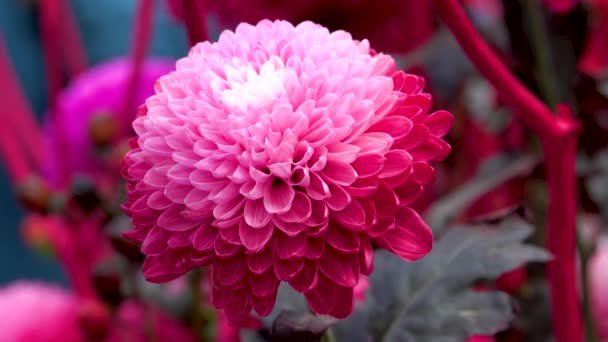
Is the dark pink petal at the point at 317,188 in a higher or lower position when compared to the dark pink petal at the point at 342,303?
higher

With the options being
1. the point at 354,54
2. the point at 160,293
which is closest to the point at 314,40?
the point at 354,54

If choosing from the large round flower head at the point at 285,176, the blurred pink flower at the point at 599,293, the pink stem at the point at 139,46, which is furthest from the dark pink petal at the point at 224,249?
the blurred pink flower at the point at 599,293

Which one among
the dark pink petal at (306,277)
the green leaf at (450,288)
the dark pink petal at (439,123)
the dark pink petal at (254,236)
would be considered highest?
the dark pink petal at (439,123)

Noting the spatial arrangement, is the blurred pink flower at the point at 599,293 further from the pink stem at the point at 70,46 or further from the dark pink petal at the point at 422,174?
the pink stem at the point at 70,46

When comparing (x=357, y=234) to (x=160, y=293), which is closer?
(x=357, y=234)

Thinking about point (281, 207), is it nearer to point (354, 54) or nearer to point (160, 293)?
point (354, 54)

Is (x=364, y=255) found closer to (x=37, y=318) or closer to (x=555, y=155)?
(x=555, y=155)

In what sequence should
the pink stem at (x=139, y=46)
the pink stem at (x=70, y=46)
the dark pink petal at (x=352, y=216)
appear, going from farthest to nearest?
1. the pink stem at (x=70, y=46)
2. the pink stem at (x=139, y=46)
3. the dark pink petal at (x=352, y=216)
